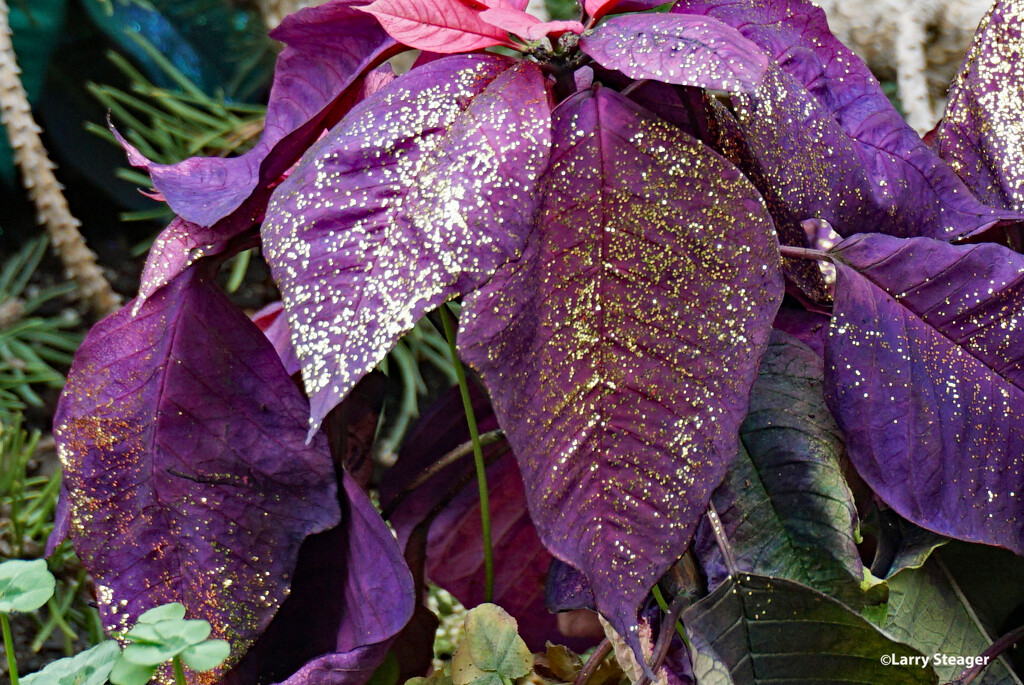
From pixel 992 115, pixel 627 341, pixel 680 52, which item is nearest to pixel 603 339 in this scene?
pixel 627 341

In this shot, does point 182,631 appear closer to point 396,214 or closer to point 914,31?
point 396,214

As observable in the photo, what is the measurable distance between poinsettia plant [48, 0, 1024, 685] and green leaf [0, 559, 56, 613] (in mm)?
27

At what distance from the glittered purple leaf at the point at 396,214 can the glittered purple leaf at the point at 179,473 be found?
0.41 ft

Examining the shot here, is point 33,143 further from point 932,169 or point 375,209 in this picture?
point 932,169

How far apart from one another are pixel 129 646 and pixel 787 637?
0.28m

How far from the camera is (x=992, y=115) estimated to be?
19.6 inches

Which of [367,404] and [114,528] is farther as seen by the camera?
[367,404]

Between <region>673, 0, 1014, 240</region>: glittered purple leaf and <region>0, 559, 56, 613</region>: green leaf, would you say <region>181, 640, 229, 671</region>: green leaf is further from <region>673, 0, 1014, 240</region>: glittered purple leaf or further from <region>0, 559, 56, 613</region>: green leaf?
<region>673, 0, 1014, 240</region>: glittered purple leaf

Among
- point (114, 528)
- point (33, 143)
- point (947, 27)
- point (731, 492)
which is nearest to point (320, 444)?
point (114, 528)

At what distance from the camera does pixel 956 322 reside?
0.41 m

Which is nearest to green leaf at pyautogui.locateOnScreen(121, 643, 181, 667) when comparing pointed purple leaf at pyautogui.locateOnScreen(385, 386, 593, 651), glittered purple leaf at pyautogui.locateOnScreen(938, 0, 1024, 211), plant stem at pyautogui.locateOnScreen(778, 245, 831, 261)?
pointed purple leaf at pyautogui.locateOnScreen(385, 386, 593, 651)

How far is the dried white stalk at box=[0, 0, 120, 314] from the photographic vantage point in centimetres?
82

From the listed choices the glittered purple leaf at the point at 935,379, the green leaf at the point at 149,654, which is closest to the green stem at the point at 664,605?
the glittered purple leaf at the point at 935,379

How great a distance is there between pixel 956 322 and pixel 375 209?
0.95 ft
